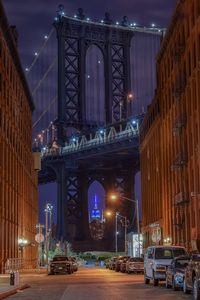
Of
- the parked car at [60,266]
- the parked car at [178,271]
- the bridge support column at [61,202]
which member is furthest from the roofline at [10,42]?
the bridge support column at [61,202]

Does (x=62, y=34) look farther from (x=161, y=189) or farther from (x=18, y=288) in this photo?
(x=18, y=288)

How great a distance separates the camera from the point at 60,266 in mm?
60594

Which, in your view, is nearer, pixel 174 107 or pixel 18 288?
pixel 18 288

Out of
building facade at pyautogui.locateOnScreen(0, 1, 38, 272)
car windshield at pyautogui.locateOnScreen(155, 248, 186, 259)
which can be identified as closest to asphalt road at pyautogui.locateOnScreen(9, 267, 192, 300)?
car windshield at pyautogui.locateOnScreen(155, 248, 186, 259)

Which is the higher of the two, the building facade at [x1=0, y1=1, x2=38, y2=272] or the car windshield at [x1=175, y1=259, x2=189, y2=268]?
the building facade at [x1=0, y1=1, x2=38, y2=272]

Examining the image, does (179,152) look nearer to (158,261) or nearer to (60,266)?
(60,266)

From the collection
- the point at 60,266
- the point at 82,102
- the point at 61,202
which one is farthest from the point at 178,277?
the point at 82,102

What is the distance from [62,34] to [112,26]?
Answer: 40.4ft

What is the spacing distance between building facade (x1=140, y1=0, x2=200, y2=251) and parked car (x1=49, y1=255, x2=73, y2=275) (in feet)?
37.1

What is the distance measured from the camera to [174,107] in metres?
73.4

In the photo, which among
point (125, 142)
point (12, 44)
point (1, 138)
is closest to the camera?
point (1, 138)

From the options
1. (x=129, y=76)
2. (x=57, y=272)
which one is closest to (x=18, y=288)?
(x=57, y=272)

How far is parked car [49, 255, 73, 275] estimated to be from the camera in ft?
197

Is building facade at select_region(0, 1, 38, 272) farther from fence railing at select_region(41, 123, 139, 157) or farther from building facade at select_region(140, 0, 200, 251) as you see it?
fence railing at select_region(41, 123, 139, 157)
